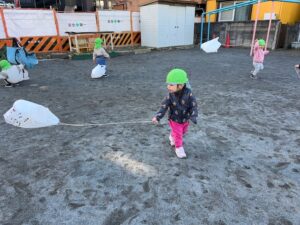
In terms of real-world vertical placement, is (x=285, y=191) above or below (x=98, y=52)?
below

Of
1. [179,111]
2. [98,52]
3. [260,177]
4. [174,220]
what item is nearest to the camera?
[174,220]

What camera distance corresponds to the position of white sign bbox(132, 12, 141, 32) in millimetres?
16203

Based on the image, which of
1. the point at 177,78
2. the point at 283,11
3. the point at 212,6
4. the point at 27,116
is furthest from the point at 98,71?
the point at 212,6

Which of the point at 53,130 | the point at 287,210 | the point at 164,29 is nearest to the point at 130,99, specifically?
the point at 53,130

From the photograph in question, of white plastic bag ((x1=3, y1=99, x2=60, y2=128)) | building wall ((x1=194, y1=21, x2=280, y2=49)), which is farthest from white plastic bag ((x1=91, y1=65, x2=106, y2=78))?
building wall ((x1=194, y1=21, x2=280, y2=49))

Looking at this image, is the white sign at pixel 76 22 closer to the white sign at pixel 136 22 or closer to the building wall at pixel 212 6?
the white sign at pixel 136 22

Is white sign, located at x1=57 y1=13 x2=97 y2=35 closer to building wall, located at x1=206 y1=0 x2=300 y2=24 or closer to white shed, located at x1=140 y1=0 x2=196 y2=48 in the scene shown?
white shed, located at x1=140 y1=0 x2=196 y2=48

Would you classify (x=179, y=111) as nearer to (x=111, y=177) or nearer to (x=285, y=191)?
(x=111, y=177)

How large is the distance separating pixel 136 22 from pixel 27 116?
46.0ft

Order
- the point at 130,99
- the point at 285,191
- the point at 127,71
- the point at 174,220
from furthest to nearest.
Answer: the point at 127,71, the point at 130,99, the point at 285,191, the point at 174,220

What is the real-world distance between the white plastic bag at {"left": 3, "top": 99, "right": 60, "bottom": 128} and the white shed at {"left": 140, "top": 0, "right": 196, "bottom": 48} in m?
12.8

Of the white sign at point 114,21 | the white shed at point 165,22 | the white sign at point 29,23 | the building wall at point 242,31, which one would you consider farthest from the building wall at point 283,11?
the white sign at point 29,23

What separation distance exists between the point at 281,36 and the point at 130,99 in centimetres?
1389

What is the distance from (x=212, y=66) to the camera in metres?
9.75
